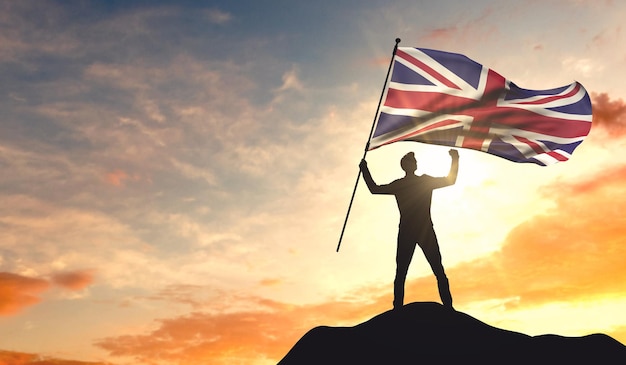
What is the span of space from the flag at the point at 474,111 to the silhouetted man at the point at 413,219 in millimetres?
801

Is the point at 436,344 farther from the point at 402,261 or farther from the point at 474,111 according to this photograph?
the point at 474,111

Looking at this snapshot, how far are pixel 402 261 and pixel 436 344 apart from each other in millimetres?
1819

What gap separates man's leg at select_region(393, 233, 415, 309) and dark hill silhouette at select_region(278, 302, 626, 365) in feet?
1.58

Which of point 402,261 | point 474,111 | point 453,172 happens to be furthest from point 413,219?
point 474,111

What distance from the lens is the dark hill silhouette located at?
11594 millimetres

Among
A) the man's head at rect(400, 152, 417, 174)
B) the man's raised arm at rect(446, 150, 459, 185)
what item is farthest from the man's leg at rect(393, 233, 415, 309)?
the man's raised arm at rect(446, 150, 459, 185)

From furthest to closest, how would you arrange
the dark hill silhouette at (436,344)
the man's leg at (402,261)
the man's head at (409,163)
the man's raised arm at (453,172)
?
the man's head at (409,163), the man's raised arm at (453,172), the man's leg at (402,261), the dark hill silhouette at (436,344)

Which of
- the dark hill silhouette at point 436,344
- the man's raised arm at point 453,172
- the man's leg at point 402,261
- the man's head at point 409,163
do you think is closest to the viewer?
the dark hill silhouette at point 436,344

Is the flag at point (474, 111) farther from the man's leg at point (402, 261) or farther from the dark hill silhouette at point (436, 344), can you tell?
the dark hill silhouette at point (436, 344)

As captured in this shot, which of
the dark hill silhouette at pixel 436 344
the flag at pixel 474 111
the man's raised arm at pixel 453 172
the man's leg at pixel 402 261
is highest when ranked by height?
the flag at pixel 474 111

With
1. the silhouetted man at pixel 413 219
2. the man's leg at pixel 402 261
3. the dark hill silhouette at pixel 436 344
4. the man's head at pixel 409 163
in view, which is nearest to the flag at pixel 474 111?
the man's head at pixel 409 163

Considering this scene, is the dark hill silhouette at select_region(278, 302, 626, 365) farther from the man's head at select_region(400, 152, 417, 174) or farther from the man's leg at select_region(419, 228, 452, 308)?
the man's head at select_region(400, 152, 417, 174)

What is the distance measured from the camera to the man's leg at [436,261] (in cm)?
1260

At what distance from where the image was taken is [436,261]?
1262 cm
